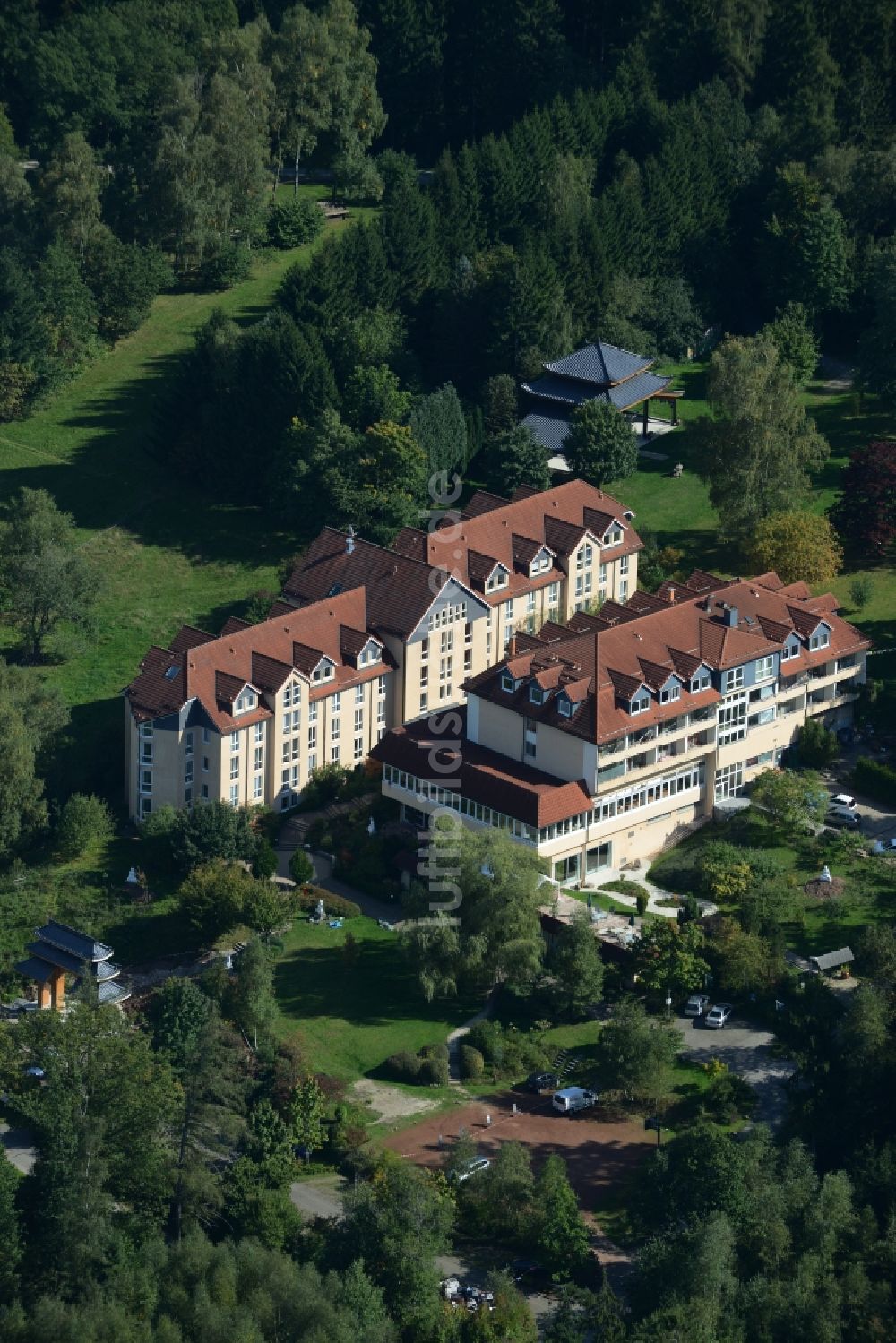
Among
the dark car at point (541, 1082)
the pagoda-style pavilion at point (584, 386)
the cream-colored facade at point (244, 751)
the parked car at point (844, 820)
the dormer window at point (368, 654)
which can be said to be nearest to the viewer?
the dark car at point (541, 1082)

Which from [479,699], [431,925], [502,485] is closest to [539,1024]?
[431,925]

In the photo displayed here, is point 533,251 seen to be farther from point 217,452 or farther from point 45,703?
point 45,703

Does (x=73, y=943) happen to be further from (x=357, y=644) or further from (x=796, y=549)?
(x=796, y=549)

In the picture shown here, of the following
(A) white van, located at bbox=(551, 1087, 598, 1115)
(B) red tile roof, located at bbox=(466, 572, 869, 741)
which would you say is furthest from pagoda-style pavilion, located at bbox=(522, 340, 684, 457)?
(A) white van, located at bbox=(551, 1087, 598, 1115)

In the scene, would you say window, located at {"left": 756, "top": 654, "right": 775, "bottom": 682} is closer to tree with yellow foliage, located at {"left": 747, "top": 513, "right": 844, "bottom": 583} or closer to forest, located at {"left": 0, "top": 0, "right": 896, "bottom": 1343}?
tree with yellow foliage, located at {"left": 747, "top": 513, "right": 844, "bottom": 583}

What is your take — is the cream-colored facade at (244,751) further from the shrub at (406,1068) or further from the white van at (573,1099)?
the white van at (573,1099)

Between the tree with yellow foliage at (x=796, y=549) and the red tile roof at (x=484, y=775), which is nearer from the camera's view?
the red tile roof at (x=484, y=775)

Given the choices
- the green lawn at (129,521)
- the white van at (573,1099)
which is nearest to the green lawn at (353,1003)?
the white van at (573,1099)
